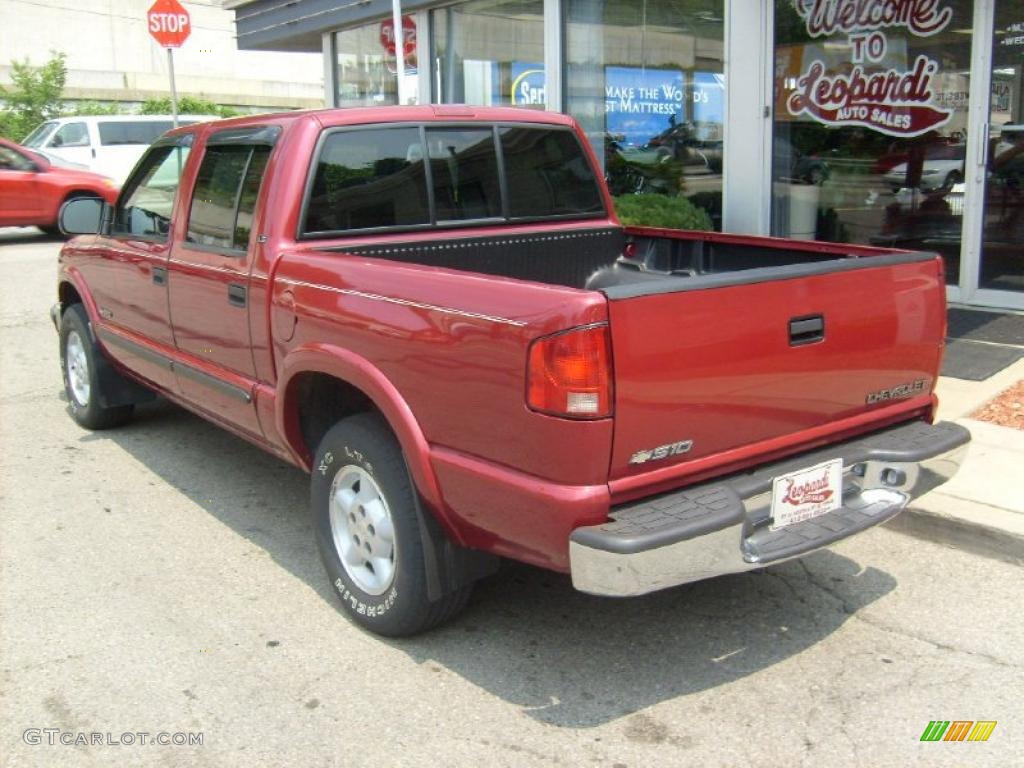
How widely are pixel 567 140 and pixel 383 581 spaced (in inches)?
96.3

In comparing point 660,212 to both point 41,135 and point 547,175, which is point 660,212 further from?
point 41,135

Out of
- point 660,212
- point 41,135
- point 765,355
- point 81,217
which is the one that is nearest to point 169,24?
point 660,212

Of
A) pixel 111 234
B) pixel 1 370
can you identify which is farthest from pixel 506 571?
pixel 1 370

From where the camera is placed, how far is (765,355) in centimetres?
331

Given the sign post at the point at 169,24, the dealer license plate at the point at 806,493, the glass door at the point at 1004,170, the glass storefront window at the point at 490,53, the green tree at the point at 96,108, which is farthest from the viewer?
the green tree at the point at 96,108

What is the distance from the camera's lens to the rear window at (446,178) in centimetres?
439

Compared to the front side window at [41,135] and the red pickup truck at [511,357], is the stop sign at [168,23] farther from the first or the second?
the red pickup truck at [511,357]

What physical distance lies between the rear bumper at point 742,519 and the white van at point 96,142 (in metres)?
18.7

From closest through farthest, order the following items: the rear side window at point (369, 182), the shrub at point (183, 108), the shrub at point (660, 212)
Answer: the rear side window at point (369, 182)
the shrub at point (660, 212)
the shrub at point (183, 108)

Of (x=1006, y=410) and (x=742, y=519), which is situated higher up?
(x=742, y=519)

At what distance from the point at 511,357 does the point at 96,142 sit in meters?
19.6

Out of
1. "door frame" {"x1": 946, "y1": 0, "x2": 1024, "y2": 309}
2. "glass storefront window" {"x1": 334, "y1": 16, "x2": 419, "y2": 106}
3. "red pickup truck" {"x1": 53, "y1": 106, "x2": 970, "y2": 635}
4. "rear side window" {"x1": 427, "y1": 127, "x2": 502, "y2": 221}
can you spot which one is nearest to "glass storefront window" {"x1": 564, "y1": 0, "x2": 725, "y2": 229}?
"door frame" {"x1": 946, "y1": 0, "x2": 1024, "y2": 309}

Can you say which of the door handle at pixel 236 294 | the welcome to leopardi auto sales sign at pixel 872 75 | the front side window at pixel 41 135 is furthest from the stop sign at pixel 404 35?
the door handle at pixel 236 294

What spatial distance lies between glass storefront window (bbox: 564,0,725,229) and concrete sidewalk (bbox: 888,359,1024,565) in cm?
539
